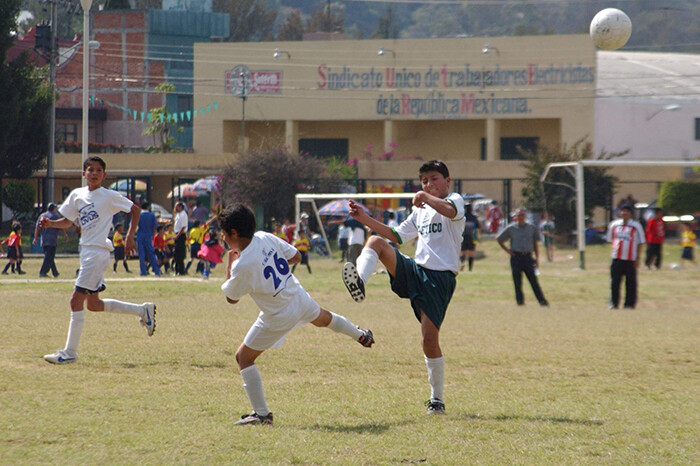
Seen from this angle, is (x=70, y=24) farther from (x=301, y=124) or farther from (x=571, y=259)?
(x=571, y=259)

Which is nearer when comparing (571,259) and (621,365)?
(621,365)

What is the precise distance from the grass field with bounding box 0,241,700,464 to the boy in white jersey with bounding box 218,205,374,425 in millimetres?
395

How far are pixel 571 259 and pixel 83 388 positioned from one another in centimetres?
2591

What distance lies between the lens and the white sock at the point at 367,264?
283 inches

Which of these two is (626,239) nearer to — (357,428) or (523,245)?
(523,245)

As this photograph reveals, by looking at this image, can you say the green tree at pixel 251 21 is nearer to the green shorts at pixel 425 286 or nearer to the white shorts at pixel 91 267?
the white shorts at pixel 91 267

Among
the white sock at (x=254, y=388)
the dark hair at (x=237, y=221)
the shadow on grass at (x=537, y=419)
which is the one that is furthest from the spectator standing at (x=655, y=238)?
the dark hair at (x=237, y=221)

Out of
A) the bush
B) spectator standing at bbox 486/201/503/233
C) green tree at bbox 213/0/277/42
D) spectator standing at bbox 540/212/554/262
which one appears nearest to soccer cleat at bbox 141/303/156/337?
spectator standing at bbox 540/212/554/262

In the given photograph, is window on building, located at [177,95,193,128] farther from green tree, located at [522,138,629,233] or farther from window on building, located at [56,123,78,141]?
green tree, located at [522,138,629,233]

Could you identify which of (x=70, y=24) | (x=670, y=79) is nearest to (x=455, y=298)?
(x=70, y=24)

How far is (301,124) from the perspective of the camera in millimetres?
60438

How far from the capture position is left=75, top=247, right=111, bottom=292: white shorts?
31.1 ft

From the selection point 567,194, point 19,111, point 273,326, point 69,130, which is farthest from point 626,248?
point 69,130

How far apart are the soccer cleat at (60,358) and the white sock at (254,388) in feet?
10.4
